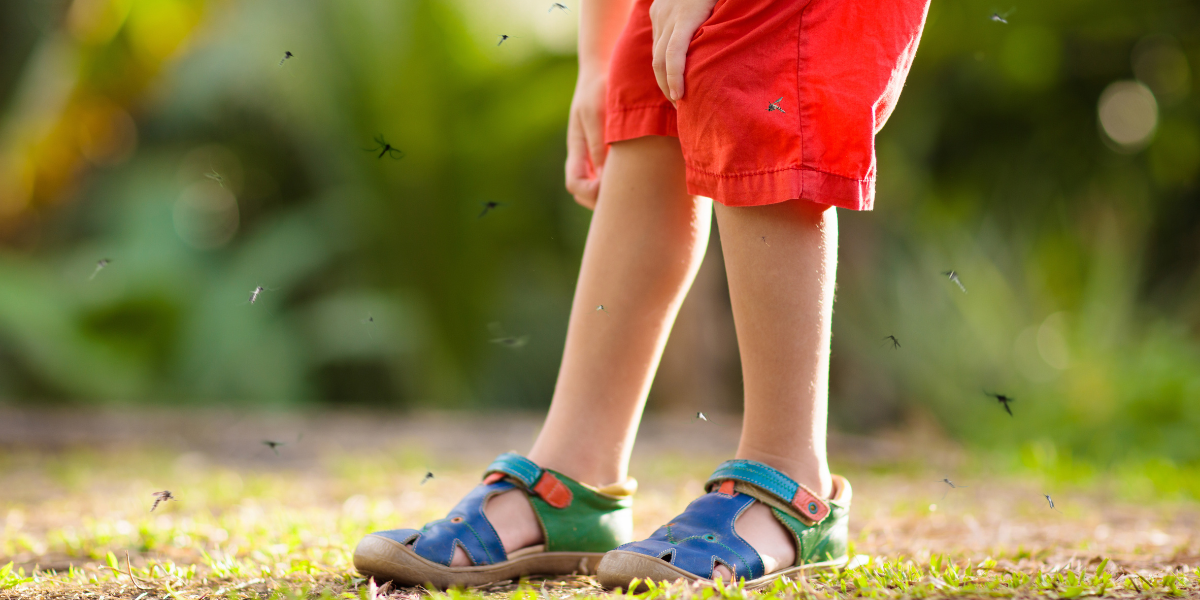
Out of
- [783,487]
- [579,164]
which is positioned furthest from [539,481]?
[579,164]

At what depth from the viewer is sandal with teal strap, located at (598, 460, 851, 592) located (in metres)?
1.17

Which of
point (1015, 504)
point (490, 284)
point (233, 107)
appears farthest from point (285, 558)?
point (233, 107)

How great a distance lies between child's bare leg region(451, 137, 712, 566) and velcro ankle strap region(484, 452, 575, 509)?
27 mm

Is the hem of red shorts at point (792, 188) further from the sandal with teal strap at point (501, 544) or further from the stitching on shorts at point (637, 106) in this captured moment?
the sandal with teal strap at point (501, 544)

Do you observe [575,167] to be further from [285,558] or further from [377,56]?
[377,56]

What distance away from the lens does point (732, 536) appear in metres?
1.22

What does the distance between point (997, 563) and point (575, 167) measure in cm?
97

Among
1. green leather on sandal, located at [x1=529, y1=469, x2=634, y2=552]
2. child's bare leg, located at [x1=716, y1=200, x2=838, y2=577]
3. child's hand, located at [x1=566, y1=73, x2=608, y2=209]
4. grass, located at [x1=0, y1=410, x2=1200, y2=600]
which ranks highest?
child's hand, located at [x1=566, y1=73, x2=608, y2=209]

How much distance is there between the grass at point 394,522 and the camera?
4.10 ft

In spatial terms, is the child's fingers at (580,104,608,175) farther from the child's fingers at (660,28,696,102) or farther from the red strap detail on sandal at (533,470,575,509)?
the red strap detail on sandal at (533,470,575,509)

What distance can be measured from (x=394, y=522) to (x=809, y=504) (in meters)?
1.03

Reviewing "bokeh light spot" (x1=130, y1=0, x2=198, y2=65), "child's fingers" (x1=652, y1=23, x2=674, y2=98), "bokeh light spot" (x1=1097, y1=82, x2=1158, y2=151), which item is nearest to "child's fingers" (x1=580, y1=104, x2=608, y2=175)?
"child's fingers" (x1=652, y1=23, x2=674, y2=98)

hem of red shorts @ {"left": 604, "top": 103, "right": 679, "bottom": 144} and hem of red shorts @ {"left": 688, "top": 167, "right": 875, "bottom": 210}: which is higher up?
hem of red shorts @ {"left": 604, "top": 103, "right": 679, "bottom": 144}

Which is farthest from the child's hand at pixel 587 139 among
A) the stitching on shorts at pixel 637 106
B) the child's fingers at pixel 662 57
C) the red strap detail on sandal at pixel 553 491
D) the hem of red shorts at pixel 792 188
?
the red strap detail on sandal at pixel 553 491
